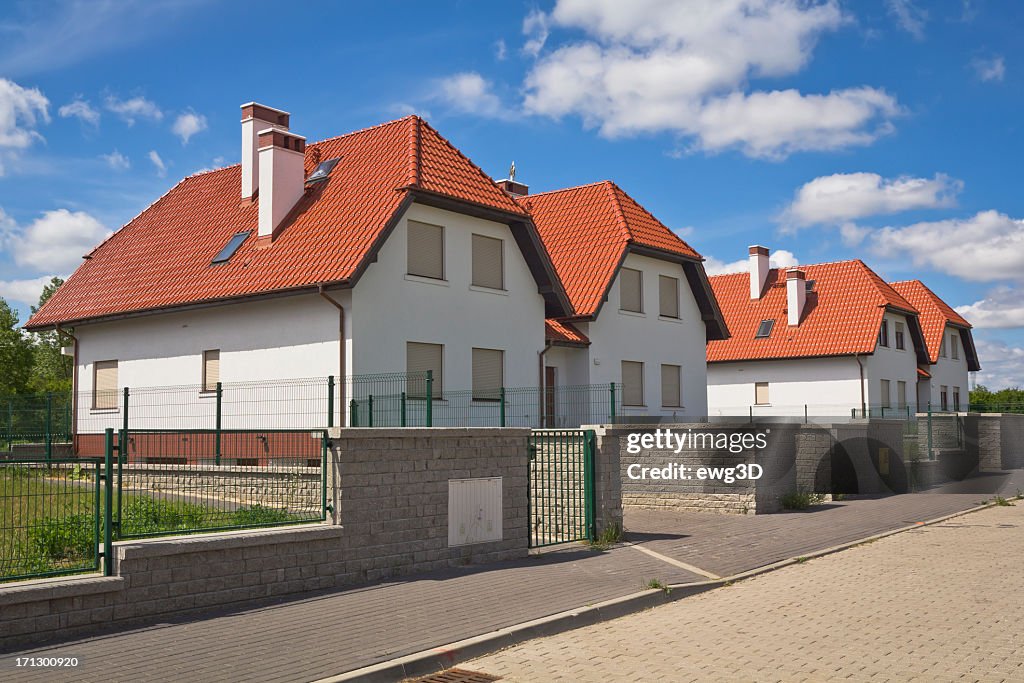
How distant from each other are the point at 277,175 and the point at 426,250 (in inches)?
158

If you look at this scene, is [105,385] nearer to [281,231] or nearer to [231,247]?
[231,247]

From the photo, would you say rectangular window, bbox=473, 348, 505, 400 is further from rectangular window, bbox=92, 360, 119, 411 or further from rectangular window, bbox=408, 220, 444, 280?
rectangular window, bbox=92, 360, 119, 411

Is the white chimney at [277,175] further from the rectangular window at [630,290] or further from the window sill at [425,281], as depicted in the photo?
the rectangular window at [630,290]

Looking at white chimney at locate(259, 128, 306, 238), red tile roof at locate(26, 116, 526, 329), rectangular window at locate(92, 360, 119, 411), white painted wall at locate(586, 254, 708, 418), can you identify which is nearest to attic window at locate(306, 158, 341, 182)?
red tile roof at locate(26, 116, 526, 329)

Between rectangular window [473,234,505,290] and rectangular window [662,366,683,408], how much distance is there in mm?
8494

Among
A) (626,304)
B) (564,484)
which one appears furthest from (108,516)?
(626,304)

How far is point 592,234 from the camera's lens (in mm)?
30406

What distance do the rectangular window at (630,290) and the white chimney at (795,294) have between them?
14.4m

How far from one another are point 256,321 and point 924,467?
17396 millimetres

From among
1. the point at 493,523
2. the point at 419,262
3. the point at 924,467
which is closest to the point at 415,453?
the point at 493,523

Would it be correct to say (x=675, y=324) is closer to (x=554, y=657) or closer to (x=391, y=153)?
(x=391, y=153)

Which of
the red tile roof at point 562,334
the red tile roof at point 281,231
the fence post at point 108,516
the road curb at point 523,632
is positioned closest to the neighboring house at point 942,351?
the red tile roof at point 562,334

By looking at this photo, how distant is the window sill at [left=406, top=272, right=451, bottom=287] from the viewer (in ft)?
74.9

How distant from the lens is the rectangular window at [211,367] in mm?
23609
